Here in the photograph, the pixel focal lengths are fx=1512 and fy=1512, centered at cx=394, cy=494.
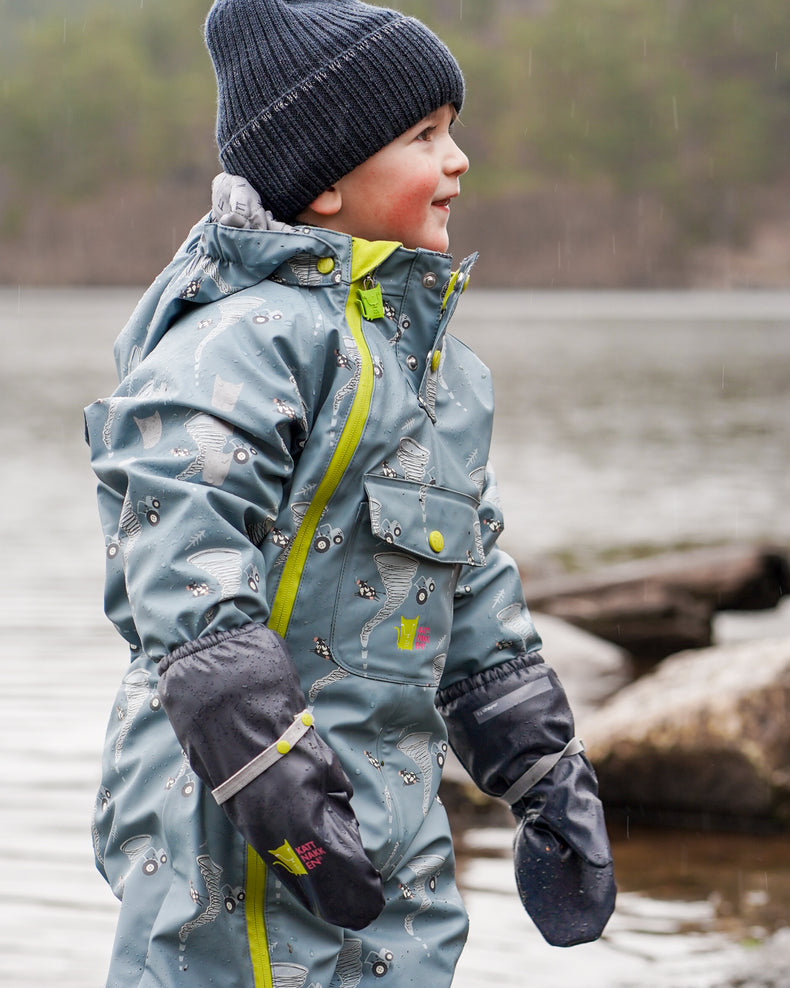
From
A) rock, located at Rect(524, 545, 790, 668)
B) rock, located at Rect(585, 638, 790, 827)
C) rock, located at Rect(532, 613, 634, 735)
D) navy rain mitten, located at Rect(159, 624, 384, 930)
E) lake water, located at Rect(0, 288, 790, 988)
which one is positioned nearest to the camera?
navy rain mitten, located at Rect(159, 624, 384, 930)

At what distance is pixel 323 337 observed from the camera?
169 centimetres

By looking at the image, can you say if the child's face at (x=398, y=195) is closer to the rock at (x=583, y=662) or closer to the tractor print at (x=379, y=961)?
the tractor print at (x=379, y=961)

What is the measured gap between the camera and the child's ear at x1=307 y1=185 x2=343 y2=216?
1.85 meters

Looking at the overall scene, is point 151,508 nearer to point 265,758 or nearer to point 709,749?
Result: point 265,758

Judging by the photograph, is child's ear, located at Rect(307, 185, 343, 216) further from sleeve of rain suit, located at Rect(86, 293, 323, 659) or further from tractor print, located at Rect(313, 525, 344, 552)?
tractor print, located at Rect(313, 525, 344, 552)

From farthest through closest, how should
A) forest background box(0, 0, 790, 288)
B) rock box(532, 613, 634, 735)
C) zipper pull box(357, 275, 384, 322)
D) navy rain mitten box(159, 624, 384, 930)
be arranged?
forest background box(0, 0, 790, 288), rock box(532, 613, 634, 735), zipper pull box(357, 275, 384, 322), navy rain mitten box(159, 624, 384, 930)

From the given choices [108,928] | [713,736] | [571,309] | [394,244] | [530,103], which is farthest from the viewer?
[530,103]

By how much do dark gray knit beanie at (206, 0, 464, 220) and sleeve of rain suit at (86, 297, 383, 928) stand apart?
0.25m

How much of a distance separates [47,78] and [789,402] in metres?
71.4

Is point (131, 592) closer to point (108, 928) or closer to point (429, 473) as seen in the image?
point (429, 473)

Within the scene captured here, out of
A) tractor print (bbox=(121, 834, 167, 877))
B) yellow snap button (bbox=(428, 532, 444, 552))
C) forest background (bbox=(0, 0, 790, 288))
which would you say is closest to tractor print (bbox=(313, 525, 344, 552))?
yellow snap button (bbox=(428, 532, 444, 552))

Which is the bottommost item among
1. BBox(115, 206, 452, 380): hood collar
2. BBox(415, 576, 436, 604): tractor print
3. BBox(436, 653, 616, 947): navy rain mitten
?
BBox(436, 653, 616, 947): navy rain mitten

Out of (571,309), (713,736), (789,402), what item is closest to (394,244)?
(713,736)

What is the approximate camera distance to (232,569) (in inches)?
60.3
